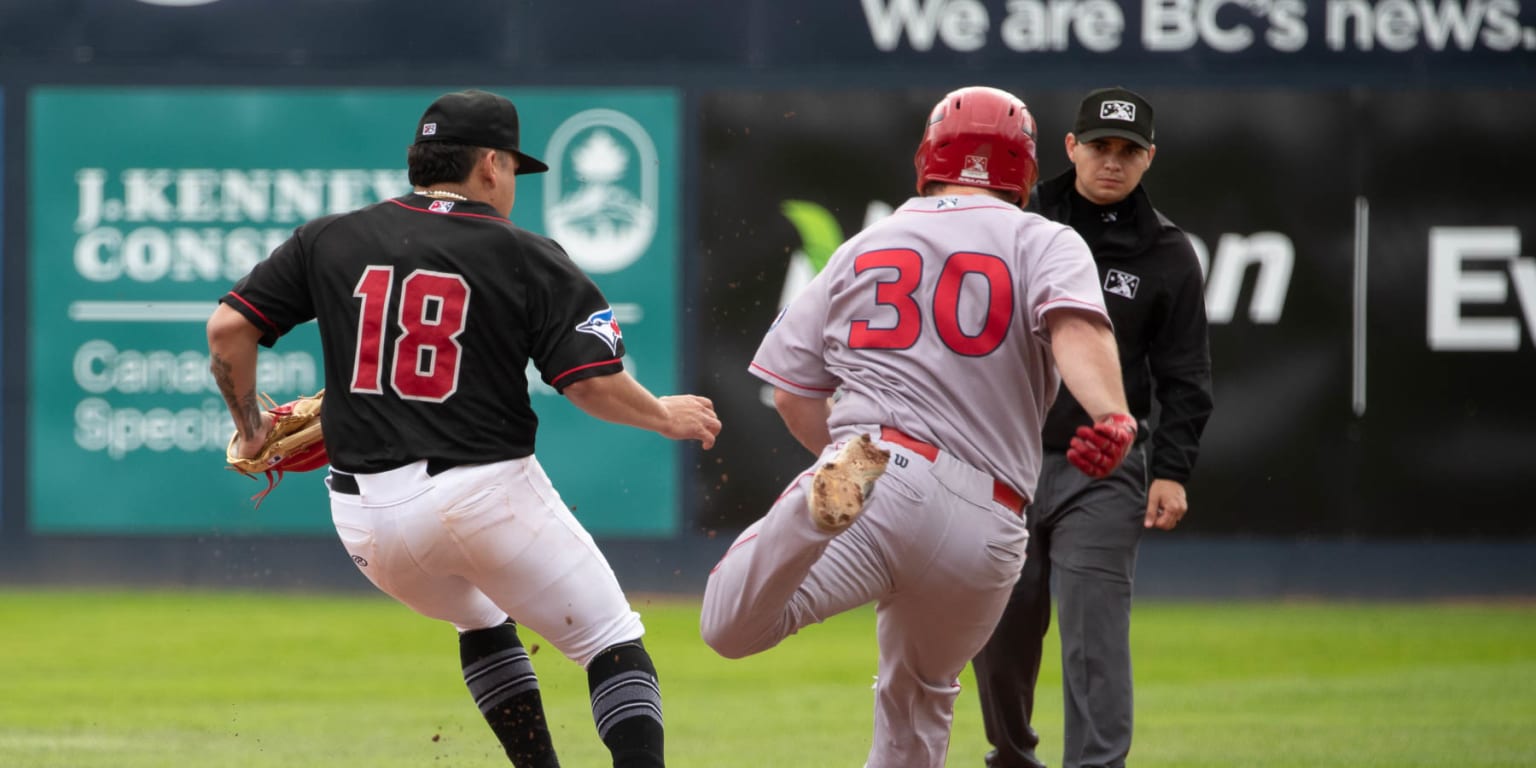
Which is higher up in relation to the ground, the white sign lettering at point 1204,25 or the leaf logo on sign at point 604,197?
the white sign lettering at point 1204,25

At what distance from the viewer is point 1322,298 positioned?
11727 mm

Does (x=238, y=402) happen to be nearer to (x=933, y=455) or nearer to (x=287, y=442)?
(x=287, y=442)

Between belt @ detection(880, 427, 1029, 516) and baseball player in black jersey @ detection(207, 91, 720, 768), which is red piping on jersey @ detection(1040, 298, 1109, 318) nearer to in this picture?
belt @ detection(880, 427, 1029, 516)

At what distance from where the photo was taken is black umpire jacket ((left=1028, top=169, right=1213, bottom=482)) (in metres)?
5.78

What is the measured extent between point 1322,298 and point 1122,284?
21.0 feet

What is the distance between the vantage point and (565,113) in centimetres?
1190

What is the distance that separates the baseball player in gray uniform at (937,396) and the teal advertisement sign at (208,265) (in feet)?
23.5

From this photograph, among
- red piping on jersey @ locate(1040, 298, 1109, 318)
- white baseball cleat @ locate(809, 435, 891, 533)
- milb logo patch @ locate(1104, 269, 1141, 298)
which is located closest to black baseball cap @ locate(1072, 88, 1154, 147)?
milb logo patch @ locate(1104, 269, 1141, 298)

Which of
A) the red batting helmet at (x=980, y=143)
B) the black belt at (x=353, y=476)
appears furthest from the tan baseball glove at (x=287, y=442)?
the red batting helmet at (x=980, y=143)

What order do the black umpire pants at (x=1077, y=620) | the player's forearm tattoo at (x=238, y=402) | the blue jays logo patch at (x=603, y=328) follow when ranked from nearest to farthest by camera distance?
the blue jays logo patch at (x=603, y=328)
the player's forearm tattoo at (x=238, y=402)
the black umpire pants at (x=1077, y=620)

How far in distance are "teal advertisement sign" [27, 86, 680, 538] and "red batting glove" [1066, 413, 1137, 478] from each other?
7654 millimetres

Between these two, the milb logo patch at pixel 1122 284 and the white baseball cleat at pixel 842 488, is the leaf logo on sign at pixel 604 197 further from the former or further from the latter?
the white baseball cleat at pixel 842 488

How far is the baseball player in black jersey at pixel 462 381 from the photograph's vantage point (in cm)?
484

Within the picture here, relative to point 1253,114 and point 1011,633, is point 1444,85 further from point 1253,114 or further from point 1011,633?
point 1011,633
